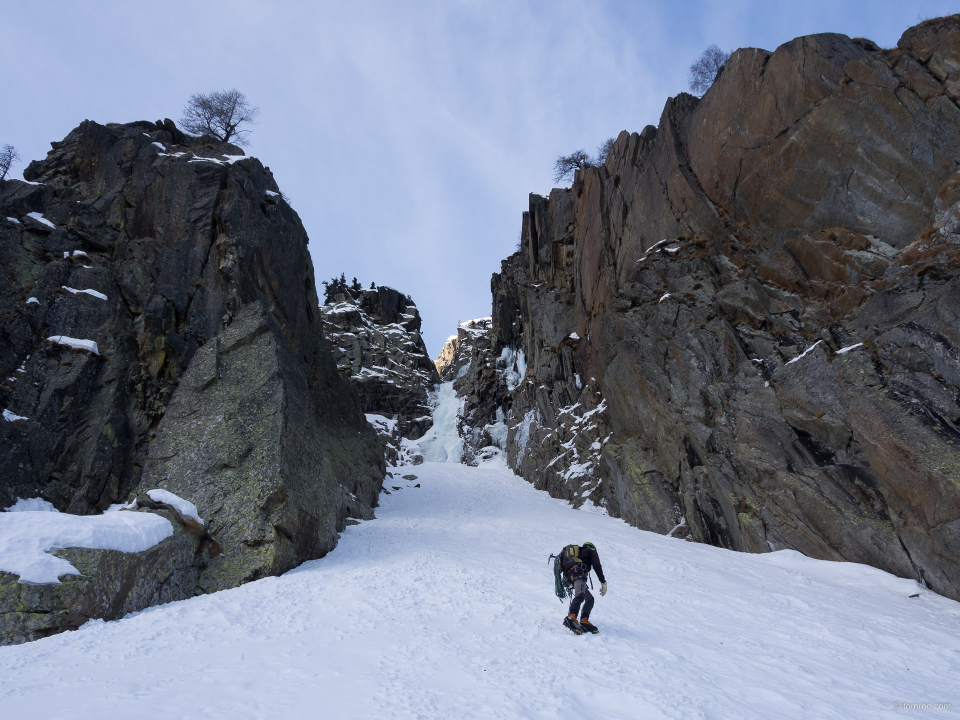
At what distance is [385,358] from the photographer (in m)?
49.6

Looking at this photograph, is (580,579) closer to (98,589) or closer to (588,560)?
(588,560)

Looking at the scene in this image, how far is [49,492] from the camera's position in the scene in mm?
13719

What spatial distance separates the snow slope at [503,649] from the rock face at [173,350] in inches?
114

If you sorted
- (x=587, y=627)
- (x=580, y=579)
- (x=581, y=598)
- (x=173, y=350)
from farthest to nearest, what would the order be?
(x=173, y=350)
(x=580, y=579)
(x=581, y=598)
(x=587, y=627)

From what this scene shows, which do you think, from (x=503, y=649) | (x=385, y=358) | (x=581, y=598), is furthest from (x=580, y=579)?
(x=385, y=358)

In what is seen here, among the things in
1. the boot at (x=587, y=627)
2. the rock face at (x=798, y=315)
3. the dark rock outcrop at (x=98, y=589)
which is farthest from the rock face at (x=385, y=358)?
the boot at (x=587, y=627)

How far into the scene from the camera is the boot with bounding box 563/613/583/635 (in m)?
7.19

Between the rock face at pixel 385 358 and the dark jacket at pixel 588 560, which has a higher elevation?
the rock face at pixel 385 358

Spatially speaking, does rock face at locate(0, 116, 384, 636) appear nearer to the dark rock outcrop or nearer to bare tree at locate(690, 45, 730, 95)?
the dark rock outcrop

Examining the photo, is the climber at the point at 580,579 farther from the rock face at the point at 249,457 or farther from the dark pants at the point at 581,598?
the rock face at the point at 249,457

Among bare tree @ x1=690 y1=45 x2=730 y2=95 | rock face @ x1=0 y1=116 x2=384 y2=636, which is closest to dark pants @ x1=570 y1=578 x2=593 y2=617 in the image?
rock face @ x1=0 y1=116 x2=384 y2=636

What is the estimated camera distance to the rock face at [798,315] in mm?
11742

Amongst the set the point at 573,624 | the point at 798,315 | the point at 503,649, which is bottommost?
the point at 503,649

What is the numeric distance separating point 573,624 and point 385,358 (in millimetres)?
44026
